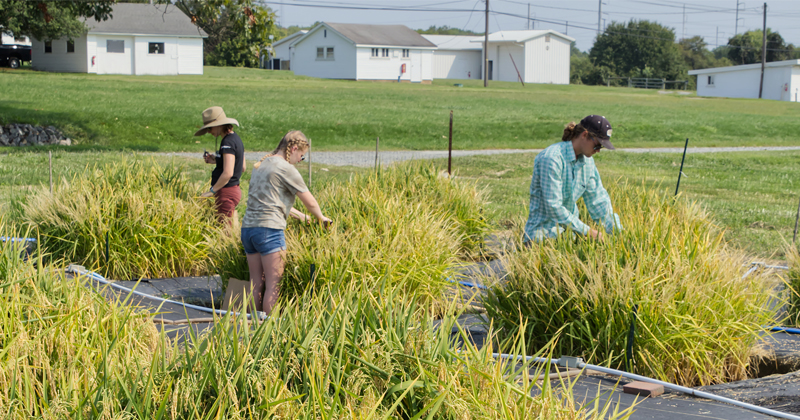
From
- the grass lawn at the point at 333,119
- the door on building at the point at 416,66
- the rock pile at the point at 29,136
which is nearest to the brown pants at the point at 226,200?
the grass lawn at the point at 333,119

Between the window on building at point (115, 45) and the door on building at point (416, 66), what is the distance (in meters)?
21.5

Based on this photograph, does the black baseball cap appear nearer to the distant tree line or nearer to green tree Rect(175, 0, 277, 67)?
green tree Rect(175, 0, 277, 67)

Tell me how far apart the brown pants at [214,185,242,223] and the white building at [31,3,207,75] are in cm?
4305

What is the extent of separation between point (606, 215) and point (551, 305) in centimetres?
129

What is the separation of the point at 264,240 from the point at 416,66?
55.0 m

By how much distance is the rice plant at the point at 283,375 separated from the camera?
8.73 feet

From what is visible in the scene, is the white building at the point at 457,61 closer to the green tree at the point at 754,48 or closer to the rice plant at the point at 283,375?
the green tree at the point at 754,48

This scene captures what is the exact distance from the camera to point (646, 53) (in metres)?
85.0

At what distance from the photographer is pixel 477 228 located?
7.76 m

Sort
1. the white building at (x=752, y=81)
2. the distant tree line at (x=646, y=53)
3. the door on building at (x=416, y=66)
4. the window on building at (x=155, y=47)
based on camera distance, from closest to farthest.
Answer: the window on building at (x=155, y=47) → the white building at (x=752, y=81) → the door on building at (x=416, y=66) → the distant tree line at (x=646, y=53)

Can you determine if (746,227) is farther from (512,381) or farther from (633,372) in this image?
(512,381)

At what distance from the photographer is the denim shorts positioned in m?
5.45

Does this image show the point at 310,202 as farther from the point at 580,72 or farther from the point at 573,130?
the point at 580,72

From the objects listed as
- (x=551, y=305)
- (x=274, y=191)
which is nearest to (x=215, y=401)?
(x=551, y=305)
